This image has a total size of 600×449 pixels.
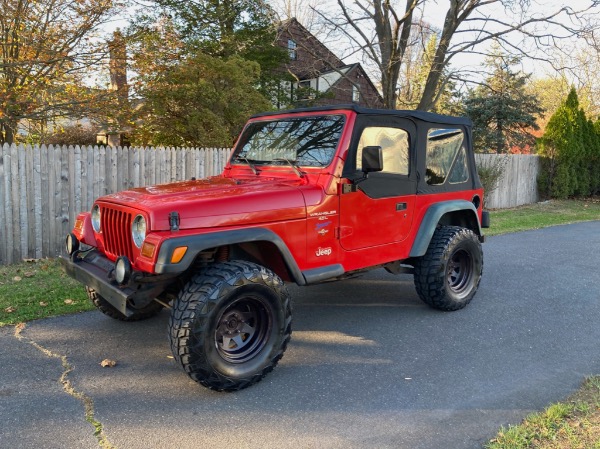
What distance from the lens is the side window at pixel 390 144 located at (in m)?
4.25

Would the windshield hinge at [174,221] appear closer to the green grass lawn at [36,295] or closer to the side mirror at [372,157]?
the side mirror at [372,157]

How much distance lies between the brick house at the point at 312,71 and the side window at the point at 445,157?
9057mm

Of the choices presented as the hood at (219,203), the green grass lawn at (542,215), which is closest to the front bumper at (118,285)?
the hood at (219,203)

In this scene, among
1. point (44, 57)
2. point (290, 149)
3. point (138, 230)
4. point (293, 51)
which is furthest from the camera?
point (293, 51)

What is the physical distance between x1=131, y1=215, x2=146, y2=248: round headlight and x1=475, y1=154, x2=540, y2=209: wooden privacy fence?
12691 millimetres

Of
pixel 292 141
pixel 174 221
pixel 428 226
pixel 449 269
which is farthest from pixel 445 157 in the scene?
pixel 174 221

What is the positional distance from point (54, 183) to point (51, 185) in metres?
0.05

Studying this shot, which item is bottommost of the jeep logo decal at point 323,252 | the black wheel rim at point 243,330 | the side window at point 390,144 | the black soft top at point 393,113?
the black wheel rim at point 243,330

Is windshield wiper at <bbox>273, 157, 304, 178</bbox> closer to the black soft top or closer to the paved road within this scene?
the black soft top

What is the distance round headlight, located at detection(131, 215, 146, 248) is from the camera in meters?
3.31

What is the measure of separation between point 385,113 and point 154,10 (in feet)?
39.3

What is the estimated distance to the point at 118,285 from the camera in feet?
10.9

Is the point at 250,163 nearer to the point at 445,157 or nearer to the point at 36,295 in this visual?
the point at 445,157

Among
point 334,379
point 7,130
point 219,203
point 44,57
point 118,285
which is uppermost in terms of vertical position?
point 44,57
